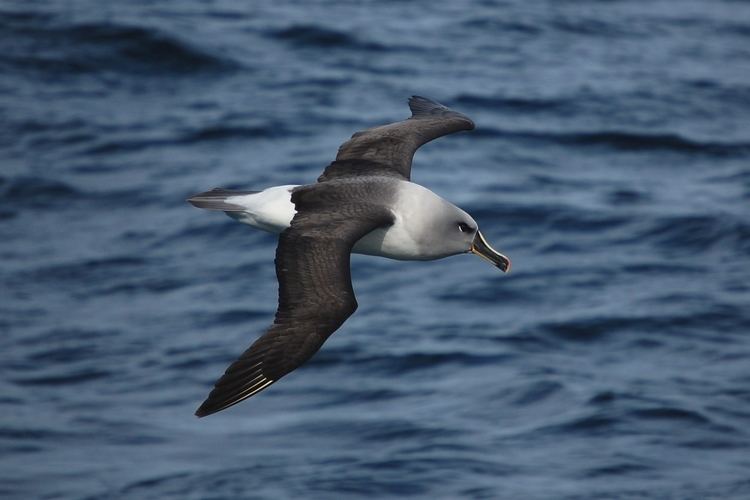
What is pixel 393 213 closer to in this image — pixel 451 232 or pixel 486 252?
pixel 451 232

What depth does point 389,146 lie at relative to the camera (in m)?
10.1

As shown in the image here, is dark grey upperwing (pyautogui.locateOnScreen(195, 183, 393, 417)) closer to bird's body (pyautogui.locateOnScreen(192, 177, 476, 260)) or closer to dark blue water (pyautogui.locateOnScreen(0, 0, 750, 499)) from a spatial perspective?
bird's body (pyautogui.locateOnScreen(192, 177, 476, 260))

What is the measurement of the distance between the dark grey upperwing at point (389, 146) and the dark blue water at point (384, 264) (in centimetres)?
394

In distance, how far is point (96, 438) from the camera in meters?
14.5

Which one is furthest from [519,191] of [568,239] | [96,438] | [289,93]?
[96,438]

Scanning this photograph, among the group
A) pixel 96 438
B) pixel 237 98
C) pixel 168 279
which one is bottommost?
pixel 96 438

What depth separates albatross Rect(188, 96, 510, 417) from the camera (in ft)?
26.0

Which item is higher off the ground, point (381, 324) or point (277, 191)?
point (277, 191)

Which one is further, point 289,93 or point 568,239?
point 289,93

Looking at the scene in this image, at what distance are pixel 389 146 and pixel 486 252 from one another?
135 centimetres

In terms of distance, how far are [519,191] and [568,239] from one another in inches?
55.3

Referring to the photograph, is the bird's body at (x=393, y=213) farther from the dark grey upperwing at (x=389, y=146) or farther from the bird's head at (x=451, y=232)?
the dark grey upperwing at (x=389, y=146)

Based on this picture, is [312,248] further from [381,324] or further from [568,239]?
[568,239]

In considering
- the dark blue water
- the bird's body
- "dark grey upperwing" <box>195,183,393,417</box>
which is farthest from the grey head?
the dark blue water
